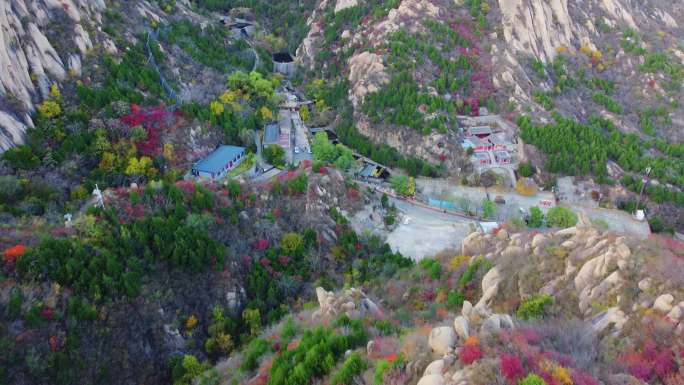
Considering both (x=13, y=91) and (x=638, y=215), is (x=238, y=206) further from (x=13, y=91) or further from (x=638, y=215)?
(x=638, y=215)

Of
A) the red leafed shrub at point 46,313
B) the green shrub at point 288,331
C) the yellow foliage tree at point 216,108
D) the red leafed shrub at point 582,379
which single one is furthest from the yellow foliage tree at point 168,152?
the red leafed shrub at point 582,379

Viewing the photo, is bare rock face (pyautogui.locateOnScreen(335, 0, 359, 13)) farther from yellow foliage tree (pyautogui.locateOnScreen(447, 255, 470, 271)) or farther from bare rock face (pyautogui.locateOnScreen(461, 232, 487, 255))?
yellow foliage tree (pyautogui.locateOnScreen(447, 255, 470, 271))

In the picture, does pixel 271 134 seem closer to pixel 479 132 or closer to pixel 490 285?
pixel 479 132

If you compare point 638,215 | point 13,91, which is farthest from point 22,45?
point 638,215

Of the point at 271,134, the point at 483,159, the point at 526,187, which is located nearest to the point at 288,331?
the point at 271,134

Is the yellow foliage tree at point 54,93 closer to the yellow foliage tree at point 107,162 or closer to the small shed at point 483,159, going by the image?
the yellow foliage tree at point 107,162

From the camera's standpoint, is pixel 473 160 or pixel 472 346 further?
pixel 473 160
